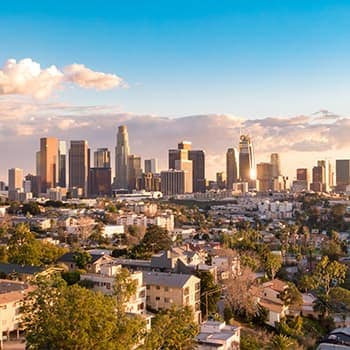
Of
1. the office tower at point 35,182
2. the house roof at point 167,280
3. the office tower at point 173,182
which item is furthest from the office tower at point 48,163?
the house roof at point 167,280

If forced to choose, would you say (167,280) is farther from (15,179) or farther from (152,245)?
(15,179)

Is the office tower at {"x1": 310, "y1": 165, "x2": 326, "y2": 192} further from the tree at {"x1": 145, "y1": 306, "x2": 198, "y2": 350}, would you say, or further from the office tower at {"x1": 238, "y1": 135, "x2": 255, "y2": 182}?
the tree at {"x1": 145, "y1": 306, "x2": 198, "y2": 350}

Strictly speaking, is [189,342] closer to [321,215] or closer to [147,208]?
[321,215]

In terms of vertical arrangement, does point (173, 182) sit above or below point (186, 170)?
below

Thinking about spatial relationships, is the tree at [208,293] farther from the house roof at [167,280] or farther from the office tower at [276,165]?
the office tower at [276,165]

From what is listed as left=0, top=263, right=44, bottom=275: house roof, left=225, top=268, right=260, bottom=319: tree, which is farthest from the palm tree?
left=0, top=263, right=44, bottom=275: house roof

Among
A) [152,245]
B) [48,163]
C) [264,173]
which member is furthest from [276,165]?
[152,245]
